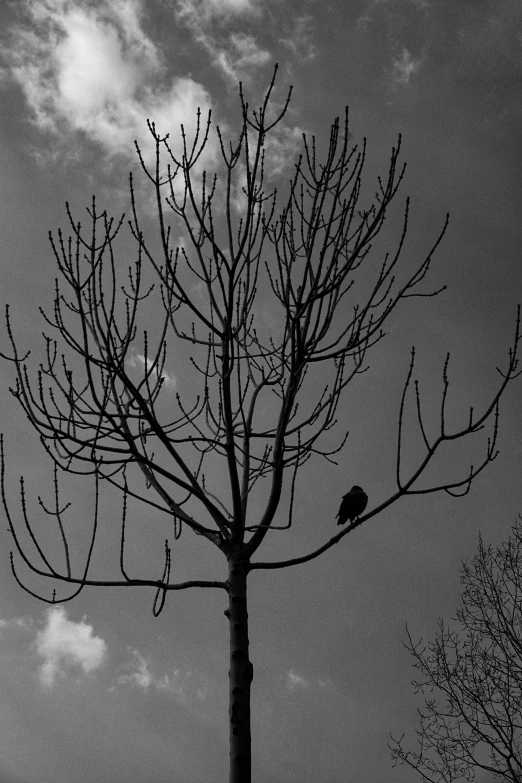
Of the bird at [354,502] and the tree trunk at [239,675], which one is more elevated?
the bird at [354,502]

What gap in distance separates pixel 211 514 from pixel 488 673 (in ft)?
24.4

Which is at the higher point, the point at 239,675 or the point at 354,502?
the point at 354,502

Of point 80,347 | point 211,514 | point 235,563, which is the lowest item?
point 235,563

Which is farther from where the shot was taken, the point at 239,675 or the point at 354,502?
the point at 354,502

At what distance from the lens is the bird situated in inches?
235

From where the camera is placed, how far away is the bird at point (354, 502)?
19.6 ft

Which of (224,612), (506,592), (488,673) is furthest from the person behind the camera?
(506,592)

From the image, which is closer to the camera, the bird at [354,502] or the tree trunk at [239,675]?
the tree trunk at [239,675]

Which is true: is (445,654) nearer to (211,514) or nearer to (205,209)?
(211,514)

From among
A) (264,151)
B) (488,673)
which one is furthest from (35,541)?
(488,673)

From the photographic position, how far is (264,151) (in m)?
3.80

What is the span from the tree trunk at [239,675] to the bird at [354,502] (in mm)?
2774

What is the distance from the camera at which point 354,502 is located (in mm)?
6027

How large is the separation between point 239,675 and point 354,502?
315 centimetres
